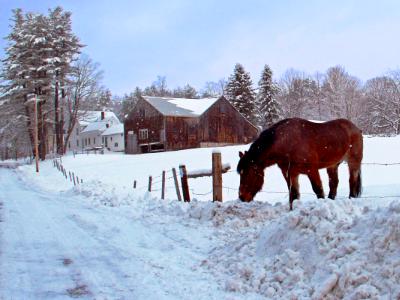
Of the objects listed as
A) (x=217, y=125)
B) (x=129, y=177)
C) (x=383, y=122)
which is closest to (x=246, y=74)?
(x=217, y=125)

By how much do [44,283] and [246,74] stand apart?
5014 cm

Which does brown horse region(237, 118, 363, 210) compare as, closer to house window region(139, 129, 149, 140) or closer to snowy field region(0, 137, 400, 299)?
snowy field region(0, 137, 400, 299)

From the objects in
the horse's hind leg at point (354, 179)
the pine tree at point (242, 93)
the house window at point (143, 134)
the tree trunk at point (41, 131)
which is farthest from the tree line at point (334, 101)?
the horse's hind leg at point (354, 179)

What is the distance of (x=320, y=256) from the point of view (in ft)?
14.8

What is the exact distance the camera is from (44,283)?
16.2 ft

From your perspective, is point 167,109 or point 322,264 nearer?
point 322,264

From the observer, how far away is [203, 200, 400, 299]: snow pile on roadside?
3.87 meters

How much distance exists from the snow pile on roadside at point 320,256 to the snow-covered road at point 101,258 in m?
0.50

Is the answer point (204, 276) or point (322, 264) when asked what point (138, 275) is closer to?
point (204, 276)

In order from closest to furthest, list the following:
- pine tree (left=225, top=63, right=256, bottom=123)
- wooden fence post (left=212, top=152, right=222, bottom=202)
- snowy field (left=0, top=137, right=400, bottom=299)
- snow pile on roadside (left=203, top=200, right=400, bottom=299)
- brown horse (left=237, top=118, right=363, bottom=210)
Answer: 1. snow pile on roadside (left=203, top=200, right=400, bottom=299)
2. snowy field (left=0, top=137, right=400, bottom=299)
3. brown horse (left=237, top=118, right=363, bottom=210)
4. wooden fence post (left=212, top=152, right=222, bottom=202)
5. pine tree (left=225, top=63, right=256, bottom=123)

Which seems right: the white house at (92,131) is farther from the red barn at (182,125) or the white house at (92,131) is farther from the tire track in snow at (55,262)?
the tire track in snow at (55,262)

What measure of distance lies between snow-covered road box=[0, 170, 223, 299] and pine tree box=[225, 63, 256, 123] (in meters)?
45.6

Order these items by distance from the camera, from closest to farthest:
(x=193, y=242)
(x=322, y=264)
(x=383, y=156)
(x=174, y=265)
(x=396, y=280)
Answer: (x=396, y=280) → (x=322, y=264) → (x=174, y=265) → (x=193, y=242) → (x=383, y=156)

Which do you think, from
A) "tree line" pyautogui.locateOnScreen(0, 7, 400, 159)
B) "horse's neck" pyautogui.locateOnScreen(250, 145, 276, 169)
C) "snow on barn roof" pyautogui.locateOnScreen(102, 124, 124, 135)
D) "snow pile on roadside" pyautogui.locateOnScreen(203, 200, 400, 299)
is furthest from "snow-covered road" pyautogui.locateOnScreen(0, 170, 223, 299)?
"snow on barn roof" pyautogui.locateOnScreen(102, 124, 124, 135)
